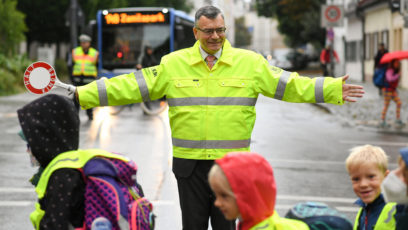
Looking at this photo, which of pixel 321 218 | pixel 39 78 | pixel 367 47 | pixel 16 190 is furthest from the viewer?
pixel 367 47

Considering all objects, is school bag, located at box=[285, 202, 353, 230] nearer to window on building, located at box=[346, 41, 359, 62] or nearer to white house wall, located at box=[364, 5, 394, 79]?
white house wall, located at box=[364, 5, 394, 79]

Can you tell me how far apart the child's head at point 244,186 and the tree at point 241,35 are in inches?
4890

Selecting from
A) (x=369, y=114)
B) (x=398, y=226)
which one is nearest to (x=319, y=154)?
(x=369, y=114)

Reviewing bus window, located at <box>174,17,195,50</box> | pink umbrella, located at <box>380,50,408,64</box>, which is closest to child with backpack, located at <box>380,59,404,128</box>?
pink umbrella, located at <box>380,50,408,64</box>

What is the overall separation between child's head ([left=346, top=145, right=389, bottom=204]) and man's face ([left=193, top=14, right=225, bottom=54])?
1.25 meters

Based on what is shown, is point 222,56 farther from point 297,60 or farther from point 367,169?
point 297,60

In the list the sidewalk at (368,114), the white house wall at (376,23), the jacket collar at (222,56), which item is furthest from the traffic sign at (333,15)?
the jacket collar at (222,56)

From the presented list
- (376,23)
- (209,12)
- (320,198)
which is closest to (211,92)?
(209,12)

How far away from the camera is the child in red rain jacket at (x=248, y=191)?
10.3 feet

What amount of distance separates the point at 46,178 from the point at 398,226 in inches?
62.0

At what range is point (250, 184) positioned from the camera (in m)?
3.15

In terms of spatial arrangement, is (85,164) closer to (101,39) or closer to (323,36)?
(101,39)

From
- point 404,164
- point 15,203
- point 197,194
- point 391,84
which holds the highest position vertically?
point 404,164

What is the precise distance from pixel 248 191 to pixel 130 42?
22815mm
